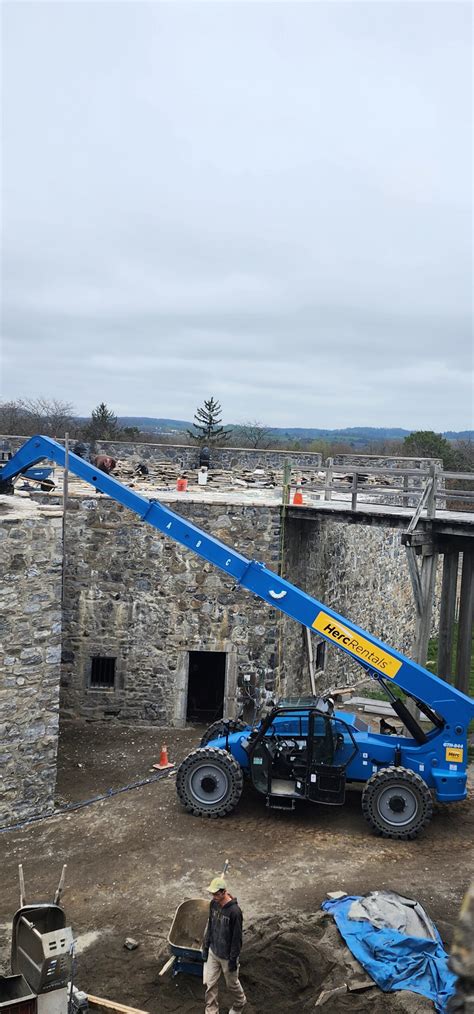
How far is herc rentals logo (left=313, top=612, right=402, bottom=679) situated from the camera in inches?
398

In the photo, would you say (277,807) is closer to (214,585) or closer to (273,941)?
(273,941)

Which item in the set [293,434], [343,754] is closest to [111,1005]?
[343,754]

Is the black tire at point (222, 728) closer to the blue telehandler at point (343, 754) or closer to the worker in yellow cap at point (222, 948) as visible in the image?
the blue telehandler at point (343, 754)

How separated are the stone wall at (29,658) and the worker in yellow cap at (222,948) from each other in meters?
4.67

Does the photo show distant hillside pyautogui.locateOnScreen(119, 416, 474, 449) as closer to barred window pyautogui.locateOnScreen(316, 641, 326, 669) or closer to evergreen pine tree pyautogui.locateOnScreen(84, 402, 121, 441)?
evergreen pine tree pyautogui.locateOnScreen(84, 402, 121, 441)

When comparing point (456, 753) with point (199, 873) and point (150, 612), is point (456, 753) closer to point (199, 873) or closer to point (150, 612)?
point (199, 873)

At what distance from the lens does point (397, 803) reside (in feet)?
32.4

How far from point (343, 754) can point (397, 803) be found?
84 cm

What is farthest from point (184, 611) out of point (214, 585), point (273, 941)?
point (273, 941)

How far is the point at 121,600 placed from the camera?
560 inches

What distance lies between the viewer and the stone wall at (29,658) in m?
10.4

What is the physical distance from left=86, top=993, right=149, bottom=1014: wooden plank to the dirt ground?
263 mm

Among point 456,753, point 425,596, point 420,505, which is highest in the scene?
point 420,505

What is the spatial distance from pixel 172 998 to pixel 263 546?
325 inches
